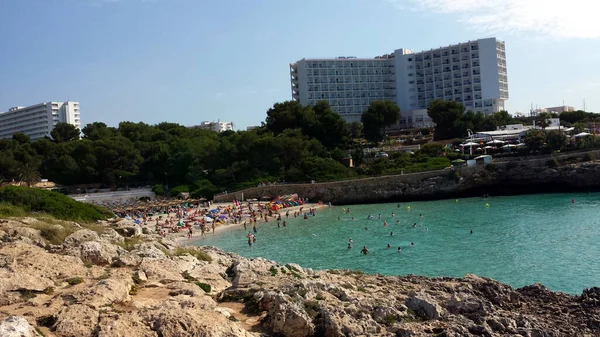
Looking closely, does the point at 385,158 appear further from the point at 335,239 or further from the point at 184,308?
the point at 184,308

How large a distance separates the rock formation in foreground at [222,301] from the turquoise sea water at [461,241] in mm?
6184

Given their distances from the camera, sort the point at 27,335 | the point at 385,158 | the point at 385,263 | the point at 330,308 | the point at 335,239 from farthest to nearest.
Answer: the point at 385,158 → the point at 335,239 → the point at 385,263 → the point at 330,308 → the point at 27,335

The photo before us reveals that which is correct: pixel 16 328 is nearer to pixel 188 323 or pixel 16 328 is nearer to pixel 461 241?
pixel 188 323

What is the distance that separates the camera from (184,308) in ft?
27.4

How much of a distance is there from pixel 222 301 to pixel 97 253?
3.94 meters

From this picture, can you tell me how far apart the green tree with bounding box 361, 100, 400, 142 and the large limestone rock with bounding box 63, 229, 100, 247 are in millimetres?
59136

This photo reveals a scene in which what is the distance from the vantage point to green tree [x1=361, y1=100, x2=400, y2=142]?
232 ft

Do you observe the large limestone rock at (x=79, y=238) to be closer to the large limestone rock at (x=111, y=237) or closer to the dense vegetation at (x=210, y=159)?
the large limestone rock at (x=111, y=237)

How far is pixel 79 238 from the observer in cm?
1358

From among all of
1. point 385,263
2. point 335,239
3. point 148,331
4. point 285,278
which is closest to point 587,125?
point 335,239

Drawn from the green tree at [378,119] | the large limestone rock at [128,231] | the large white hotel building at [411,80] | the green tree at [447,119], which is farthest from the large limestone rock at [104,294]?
the large white hotel building at [411,80]

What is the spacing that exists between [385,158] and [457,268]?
37.2 metres

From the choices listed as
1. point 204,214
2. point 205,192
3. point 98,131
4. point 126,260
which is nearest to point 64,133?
point 98,131

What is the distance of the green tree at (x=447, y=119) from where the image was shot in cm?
6669
